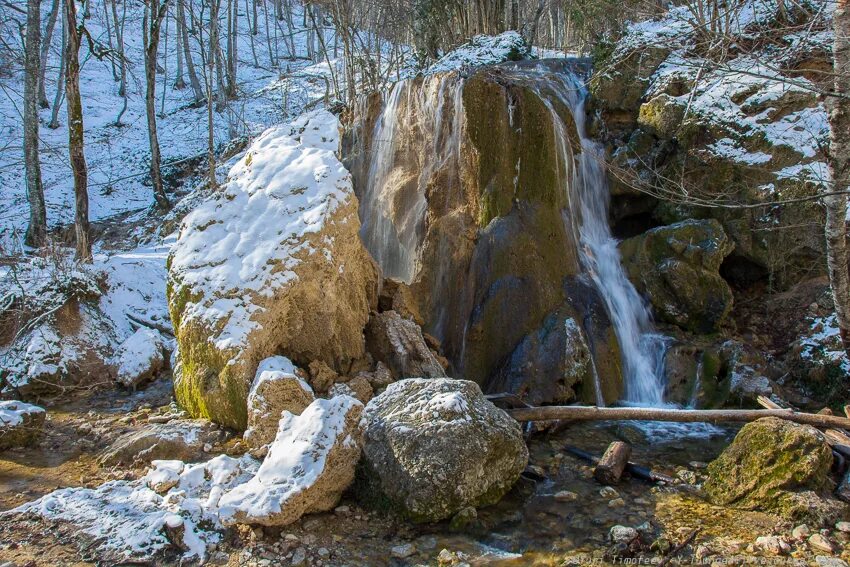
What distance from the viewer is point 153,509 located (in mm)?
4336

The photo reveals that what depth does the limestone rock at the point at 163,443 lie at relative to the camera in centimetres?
534

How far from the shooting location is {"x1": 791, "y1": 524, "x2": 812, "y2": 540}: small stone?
4.15m

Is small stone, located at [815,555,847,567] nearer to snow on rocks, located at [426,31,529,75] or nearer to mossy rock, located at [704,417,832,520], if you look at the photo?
mossy rock, located at [704,417,832,520]

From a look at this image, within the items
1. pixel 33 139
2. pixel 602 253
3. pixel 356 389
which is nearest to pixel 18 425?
pixel 356 389

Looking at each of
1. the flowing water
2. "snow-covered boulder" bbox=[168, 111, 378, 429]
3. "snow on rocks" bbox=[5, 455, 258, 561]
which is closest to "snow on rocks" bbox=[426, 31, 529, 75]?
the flowing water

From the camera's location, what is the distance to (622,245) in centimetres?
952

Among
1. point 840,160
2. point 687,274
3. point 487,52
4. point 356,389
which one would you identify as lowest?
point 356,389

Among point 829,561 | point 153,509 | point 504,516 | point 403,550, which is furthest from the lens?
point 504,516

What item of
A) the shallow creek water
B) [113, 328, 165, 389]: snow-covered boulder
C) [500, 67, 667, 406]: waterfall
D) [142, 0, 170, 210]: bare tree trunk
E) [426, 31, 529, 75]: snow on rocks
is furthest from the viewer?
[426, 31, 529, 75]: snow on rocks

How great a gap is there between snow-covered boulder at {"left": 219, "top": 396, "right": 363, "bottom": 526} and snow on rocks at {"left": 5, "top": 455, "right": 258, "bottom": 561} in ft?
0.80

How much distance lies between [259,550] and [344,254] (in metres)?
3.44

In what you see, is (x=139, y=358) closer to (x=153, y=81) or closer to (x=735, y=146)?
(x=735, y=146)

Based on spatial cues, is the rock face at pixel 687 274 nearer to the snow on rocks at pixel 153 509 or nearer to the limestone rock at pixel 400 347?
the limestone rock at pixel 400 347

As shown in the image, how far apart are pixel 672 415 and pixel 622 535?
7.33 ft
